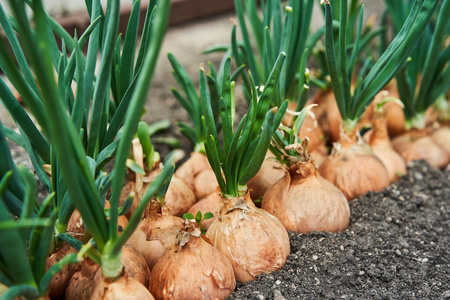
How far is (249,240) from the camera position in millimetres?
939

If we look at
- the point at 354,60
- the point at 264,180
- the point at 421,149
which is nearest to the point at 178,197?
the point at 264,180

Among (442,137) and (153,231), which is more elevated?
(153,231)

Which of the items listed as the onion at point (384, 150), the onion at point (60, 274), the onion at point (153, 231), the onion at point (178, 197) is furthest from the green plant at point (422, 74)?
the onion at point (60, 274)

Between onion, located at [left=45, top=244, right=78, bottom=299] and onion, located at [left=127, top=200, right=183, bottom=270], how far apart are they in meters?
0.13

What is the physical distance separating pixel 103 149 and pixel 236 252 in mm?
360

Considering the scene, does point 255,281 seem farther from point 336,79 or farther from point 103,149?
point 336,79

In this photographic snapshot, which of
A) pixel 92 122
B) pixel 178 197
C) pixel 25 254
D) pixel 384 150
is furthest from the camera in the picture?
pixel 384 150

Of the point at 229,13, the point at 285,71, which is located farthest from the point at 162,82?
the point at 285,71

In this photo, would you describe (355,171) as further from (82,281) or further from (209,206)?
(82,281)

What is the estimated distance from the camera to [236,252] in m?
0.94

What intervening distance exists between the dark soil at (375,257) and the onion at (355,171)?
28 mm

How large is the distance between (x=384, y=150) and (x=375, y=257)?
0.48 meters

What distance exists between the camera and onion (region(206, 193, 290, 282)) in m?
0.94

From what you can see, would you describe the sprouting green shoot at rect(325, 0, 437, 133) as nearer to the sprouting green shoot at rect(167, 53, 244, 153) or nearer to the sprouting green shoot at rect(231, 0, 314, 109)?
the sprouting green shoot at rect(231, 0, 314, 109)
